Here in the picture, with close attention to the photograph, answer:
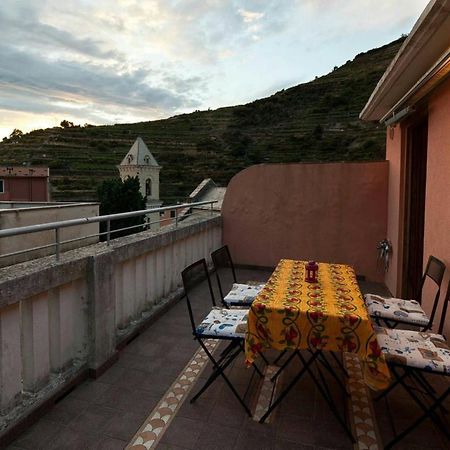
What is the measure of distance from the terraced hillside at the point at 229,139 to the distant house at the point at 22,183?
6259mm

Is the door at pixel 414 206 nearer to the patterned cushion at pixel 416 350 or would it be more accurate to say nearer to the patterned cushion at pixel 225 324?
the patterned cushion at pixel 416 350

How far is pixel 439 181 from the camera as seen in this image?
10.2ft

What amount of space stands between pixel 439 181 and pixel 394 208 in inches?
73.7

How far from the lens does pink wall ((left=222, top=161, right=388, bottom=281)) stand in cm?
559

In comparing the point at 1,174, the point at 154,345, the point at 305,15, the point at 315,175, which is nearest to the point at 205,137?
the point at 1,174

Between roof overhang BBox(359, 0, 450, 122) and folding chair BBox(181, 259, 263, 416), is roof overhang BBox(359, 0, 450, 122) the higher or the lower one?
the higher one

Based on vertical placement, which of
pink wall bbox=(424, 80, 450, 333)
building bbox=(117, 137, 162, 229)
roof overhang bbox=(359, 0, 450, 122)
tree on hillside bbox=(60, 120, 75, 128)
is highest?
tree on hillside bbox=(60, 120, 75, 128)

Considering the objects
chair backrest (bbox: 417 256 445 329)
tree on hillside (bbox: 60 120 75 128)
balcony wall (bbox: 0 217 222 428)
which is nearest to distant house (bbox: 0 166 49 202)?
balcony wall (bbox: 0 217 222 428)

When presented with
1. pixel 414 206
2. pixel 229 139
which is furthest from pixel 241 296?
pixel 229 139

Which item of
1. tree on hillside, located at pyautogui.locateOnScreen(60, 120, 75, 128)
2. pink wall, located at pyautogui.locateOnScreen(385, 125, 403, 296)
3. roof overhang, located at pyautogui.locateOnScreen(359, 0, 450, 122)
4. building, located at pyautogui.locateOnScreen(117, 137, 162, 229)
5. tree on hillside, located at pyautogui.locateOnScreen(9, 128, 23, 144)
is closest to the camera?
roof overhang, located at pyautogui.locateOnScreen(359, 0, 450, 122)

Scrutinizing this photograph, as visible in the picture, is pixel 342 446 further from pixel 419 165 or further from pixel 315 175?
pixel 315 175

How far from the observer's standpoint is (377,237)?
220 inches

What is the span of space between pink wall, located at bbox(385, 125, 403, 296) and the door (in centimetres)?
11

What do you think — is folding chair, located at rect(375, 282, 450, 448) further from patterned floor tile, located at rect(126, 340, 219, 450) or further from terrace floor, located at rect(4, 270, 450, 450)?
patterned floor tile, located at rect(126, 340, 219, 450)
